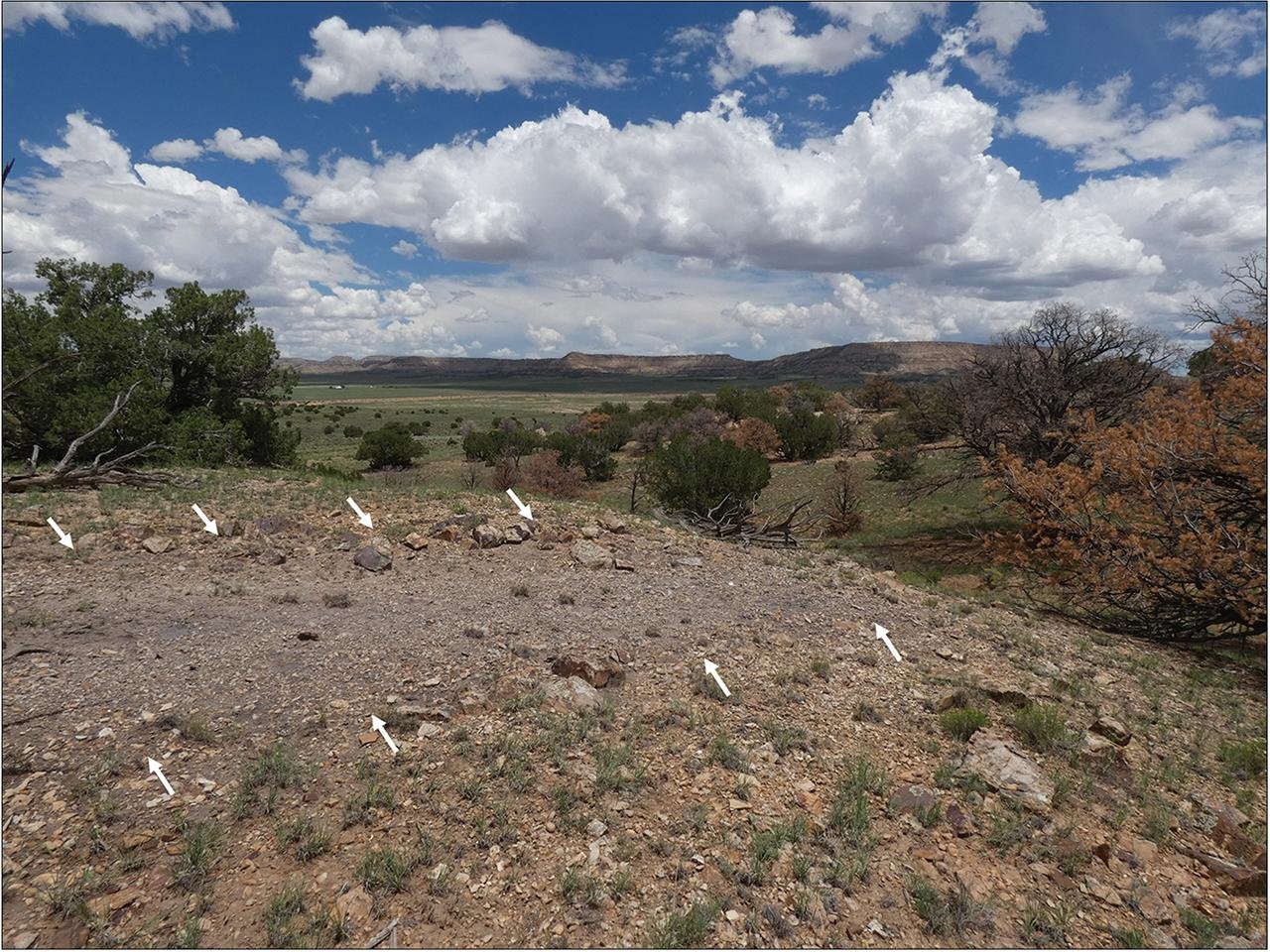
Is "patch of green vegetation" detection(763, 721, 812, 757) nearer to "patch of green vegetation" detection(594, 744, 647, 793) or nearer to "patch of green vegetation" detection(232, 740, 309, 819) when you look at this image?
"patch of green vegetation" detection(594, 744, 647, 793)

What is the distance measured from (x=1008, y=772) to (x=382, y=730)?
5715mm

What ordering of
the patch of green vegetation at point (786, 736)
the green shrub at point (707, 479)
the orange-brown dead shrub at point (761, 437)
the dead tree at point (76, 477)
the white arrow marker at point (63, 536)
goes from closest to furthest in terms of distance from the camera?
1. the patch of green vegetation at point (786, 736)
2. the white arrow marker at point (63, 536)
3. the dead tree at point (76, 477)
4. the green shrub at point (707, 479)
5. the orange-brown dead shrub at point (761, 437)

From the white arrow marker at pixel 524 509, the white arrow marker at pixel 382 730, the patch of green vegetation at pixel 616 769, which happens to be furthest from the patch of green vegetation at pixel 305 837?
the white arrow marker at pixel 524 509

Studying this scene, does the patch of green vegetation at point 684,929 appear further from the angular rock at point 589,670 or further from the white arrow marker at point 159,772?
the white arrow marker at point 159,772

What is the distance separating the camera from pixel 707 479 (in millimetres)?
20797

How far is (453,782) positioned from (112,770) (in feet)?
8.66

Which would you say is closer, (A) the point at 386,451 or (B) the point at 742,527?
(B) the point at 742,527

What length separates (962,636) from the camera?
888cm

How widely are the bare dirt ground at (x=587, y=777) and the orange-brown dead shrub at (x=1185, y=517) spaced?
1.30m

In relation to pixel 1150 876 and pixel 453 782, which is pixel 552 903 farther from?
pixel 1150 876

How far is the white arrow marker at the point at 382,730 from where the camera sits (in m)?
5.43

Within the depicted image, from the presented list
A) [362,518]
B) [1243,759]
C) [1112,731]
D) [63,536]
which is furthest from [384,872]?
[63,536]

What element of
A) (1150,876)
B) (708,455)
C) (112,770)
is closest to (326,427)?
(708,455)

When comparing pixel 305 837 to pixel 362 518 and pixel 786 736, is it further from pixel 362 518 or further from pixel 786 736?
pixel 362 518
